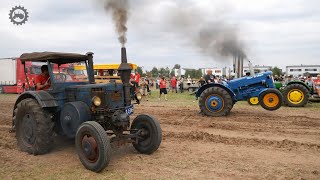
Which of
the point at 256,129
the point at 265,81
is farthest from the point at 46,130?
the point at 265,81

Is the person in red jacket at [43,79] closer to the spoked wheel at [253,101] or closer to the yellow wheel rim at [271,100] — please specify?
the yellow wheel rim at [271,100]

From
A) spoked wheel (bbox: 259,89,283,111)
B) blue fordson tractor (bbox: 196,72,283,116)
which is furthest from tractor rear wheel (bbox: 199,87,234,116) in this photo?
spoked wheel (bbox: 259,89,283,111)

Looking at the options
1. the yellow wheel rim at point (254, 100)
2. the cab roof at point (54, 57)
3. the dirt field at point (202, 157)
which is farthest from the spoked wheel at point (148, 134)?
the yellow wheel rim at point (254, 100)

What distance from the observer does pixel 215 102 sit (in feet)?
34.6

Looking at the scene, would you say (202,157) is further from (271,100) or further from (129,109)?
(271,100)

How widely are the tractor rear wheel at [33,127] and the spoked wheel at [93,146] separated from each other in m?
0.87

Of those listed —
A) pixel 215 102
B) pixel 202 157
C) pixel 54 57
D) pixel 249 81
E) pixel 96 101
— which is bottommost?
pixel 202 157

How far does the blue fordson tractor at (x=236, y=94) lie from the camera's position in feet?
34.4

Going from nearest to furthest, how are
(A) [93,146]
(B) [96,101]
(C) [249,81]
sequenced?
(A) [93,146], (B) [96,101], (C) [249,81]

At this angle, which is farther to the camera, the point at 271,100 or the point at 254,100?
the point at 254,100

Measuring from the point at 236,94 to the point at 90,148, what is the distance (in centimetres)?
748

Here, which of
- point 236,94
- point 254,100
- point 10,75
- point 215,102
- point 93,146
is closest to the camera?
point 93,146

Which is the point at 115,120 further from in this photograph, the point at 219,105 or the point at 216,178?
the point at 219,105

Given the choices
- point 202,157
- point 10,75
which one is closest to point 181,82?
point 10,75
